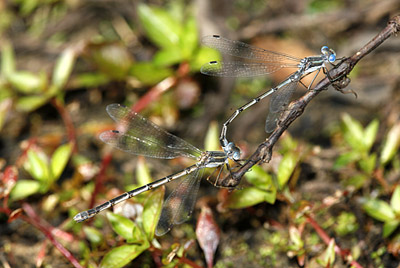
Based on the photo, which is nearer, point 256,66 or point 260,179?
point 260,179

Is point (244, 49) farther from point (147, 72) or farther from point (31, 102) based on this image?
point (31, 102)

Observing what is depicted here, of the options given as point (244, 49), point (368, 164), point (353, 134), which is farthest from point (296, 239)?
point (244, 49)

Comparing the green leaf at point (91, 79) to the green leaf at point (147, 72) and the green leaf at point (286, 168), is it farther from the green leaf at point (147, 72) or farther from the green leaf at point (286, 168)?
the green leaf at point (286, 168)

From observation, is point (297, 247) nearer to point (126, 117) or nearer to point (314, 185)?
point (314, 185)

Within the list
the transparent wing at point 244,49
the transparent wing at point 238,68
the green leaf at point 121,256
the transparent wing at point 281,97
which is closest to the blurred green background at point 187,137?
the green leaf at point 121,256

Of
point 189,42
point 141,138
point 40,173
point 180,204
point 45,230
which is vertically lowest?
point 45,230
